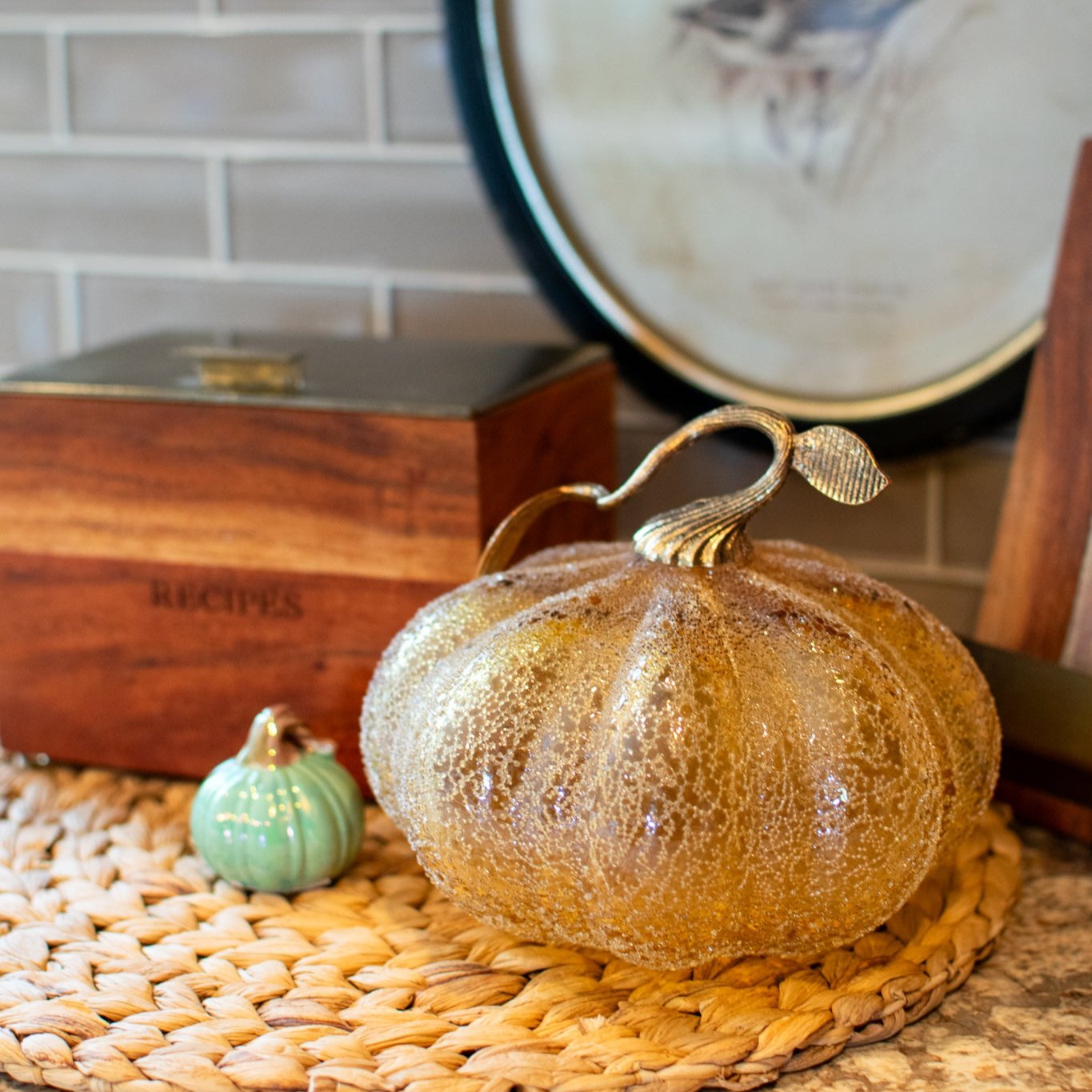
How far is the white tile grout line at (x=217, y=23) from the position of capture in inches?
34.7

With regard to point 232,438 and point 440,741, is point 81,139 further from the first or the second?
point 440,741

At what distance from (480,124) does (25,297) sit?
403 millimetres

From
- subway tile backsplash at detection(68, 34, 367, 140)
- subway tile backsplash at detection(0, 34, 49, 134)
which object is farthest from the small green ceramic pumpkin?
subway tile backsplash at detection(0, 34, 49, 134)

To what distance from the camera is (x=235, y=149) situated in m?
0.94

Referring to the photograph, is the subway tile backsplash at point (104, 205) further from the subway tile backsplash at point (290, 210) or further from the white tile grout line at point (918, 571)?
the white tile grout line at point (918, 571)

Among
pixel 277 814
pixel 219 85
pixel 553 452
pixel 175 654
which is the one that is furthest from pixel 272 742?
pixel 219 85

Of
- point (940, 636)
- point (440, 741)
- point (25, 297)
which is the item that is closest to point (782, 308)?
point (940, 636)

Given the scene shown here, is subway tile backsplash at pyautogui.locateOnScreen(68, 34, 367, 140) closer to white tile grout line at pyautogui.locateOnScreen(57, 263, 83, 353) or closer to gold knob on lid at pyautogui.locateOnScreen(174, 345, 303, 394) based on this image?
white tile grout line at pyautogui.locateOnScreen(57, 263, 83, 353)

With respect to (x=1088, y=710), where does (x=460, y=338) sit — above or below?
above

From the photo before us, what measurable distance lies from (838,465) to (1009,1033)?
0.23 meters

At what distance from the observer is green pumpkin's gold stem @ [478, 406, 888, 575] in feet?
1.67

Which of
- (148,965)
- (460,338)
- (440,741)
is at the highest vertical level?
(460,338)

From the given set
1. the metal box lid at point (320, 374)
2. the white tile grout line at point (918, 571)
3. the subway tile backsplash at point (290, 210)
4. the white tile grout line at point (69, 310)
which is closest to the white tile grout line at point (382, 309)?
the subway tile backsplash at point (290, 210)

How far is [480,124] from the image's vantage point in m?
0.85
